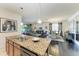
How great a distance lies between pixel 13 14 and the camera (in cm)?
206

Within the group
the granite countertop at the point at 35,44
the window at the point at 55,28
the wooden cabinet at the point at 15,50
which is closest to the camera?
the granite countertop at the point at 35,44

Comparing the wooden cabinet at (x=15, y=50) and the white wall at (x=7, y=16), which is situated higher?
the white wall at (x=7, y=16)

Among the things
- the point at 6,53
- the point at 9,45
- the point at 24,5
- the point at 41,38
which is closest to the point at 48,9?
the point at 24,5

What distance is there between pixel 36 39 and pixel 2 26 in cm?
80

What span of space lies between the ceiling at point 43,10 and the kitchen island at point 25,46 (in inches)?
18.2

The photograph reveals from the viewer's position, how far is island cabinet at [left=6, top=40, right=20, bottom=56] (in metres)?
2.00

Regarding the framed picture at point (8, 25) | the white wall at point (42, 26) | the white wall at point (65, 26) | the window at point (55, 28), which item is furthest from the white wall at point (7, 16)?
the white wall at point (65, 26)

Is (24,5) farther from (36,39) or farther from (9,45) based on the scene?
(9,45)

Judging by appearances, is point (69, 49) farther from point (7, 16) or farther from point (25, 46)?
point (7, 16)

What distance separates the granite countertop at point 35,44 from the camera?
180cm

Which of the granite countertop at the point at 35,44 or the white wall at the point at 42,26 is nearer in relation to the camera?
the granite countertop at the point at 35,44

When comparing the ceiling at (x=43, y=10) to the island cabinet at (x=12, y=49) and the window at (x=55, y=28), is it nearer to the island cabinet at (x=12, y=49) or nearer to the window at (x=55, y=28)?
the window at (x=55, y=28)

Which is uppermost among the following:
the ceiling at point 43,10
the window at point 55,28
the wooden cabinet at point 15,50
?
the ceiling at point 43,10

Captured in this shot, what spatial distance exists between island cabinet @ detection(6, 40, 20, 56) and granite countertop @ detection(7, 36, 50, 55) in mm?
91
